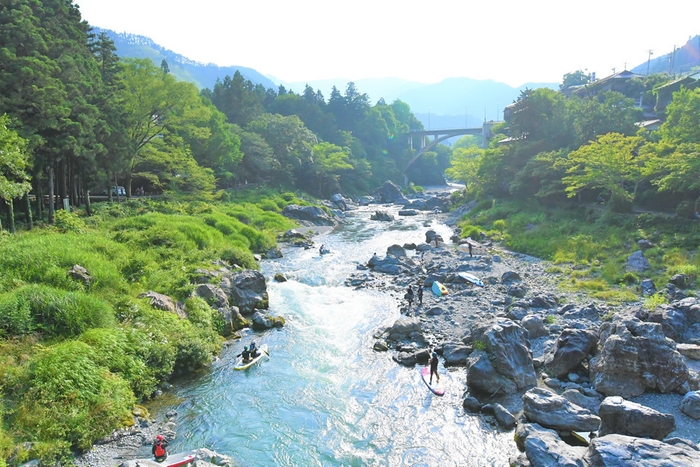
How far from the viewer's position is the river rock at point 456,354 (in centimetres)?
1667

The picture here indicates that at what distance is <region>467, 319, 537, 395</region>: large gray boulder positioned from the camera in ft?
47.9

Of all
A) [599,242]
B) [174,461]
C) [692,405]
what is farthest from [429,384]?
[599,242]

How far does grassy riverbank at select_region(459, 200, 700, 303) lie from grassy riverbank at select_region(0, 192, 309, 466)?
20021mm

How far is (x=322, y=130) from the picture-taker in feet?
307

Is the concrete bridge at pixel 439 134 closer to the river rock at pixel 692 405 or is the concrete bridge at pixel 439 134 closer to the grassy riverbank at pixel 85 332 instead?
the grassy riverbank at pixel 85 332

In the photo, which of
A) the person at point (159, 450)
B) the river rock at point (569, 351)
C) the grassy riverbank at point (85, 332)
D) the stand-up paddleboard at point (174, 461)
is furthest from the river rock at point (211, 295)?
the river rock at point (569, 351)

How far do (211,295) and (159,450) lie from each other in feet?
32.6

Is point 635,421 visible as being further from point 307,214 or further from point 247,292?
point 307,214

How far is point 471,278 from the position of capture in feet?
86.9

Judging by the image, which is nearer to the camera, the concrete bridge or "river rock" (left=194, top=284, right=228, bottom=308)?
"river rock" (left=194, top=284, right=228, bottom=308)

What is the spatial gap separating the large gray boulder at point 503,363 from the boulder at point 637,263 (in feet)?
44.1

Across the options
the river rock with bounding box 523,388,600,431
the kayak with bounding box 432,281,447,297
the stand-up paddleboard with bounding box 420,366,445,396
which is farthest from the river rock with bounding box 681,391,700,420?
the kayak with bounding box 432,281,447,297

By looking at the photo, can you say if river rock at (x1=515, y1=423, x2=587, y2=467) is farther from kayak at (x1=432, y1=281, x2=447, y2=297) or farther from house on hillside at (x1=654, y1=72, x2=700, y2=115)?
house on hillside at (x1=654, y1=72, x2=700, y2=115)

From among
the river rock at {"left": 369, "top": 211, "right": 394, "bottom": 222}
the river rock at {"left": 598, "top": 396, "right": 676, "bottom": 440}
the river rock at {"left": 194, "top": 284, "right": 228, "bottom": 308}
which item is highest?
the river rock at {"left": 194, "top": 284, "right": 228, "bottom": 308}
